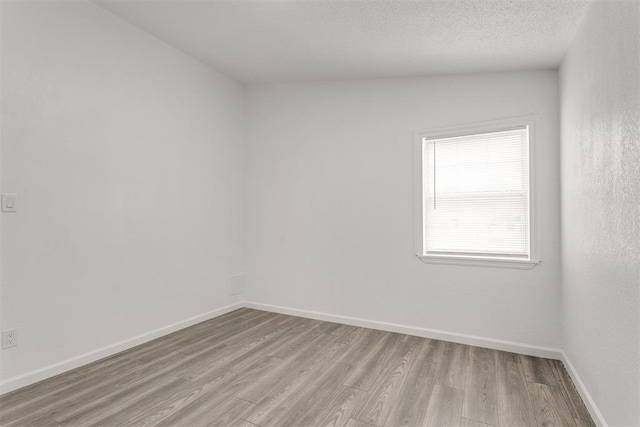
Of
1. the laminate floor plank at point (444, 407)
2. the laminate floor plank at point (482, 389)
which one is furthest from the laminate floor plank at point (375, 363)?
the laminate floor plank at point (482, 389)

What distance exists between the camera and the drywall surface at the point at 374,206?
9.96 ft

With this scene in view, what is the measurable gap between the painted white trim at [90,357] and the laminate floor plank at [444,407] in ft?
8.36

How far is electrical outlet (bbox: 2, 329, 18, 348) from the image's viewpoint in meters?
2.29

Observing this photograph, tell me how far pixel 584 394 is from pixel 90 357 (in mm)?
3581

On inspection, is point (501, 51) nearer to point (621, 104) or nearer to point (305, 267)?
point (621, 104)

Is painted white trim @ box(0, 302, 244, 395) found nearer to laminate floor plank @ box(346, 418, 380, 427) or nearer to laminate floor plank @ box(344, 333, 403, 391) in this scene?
laminate floor plank @ box(344, 333, 403, 391)

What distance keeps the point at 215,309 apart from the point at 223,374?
1.56 meters

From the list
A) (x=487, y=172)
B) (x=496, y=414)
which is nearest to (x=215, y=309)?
(x=496, y=414)

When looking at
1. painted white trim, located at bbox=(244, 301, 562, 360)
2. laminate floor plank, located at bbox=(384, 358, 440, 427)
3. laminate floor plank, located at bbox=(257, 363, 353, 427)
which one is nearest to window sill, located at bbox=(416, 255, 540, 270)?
painted white trim, located at bbox=(244, 301, 562, 360)

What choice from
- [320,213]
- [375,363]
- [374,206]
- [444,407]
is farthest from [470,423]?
[320,213]

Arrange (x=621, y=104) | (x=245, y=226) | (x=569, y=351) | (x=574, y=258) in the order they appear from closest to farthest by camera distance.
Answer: (x=621, y=104) < (x=574, y=258) < (x=569, y=351) < (x=245, y=226)

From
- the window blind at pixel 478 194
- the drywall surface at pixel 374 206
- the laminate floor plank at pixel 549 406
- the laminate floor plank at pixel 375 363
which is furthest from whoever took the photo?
the window blind at pixel 478 194

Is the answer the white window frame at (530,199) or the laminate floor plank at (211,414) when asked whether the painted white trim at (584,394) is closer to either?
the white window frame at (530,199)

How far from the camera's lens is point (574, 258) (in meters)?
2.49
